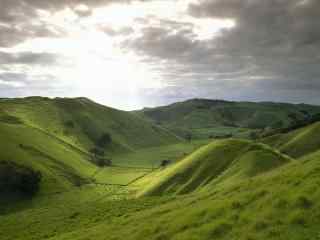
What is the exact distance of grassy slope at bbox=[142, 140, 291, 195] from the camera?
7869 cm

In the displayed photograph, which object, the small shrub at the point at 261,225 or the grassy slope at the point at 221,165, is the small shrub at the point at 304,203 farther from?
the grassy slope at the point at 221,165

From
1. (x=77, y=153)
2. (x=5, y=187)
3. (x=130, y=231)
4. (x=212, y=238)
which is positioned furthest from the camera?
(x=77, y=153)

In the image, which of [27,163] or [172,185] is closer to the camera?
[172,185]

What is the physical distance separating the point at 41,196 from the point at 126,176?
47.1 meters

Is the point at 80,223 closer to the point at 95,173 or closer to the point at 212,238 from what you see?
the point at 212,238

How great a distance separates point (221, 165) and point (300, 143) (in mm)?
69385

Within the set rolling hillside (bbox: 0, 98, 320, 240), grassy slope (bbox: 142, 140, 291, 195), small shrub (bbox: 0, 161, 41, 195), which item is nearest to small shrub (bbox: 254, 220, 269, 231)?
rolling hillside (bbox: 0, 98, 320, 240)

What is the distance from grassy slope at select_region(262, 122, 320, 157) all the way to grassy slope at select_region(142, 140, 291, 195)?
161ft

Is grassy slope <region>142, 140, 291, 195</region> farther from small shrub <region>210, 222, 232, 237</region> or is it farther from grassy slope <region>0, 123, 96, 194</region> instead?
grassy slope <region>0, 123, 96, 194</region>

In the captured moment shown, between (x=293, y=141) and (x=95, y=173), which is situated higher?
(x=293, y=141)

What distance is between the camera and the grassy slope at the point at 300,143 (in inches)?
5404

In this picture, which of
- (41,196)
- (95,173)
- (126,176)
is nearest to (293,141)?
(126,176)

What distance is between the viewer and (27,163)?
14025 centimetres

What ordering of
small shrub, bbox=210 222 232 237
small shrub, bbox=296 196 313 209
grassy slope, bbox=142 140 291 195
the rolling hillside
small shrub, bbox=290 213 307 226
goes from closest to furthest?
1. small shrub, bbox=290 213 307 226
2. small shrub, bbox=296 196 313 209
3. small shrub, bbox=210 222 232 237
4. the rolling hillside
5. grassy slope, bbox=142 140 291 195
